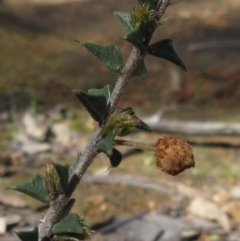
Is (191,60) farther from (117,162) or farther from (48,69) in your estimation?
(117,162)

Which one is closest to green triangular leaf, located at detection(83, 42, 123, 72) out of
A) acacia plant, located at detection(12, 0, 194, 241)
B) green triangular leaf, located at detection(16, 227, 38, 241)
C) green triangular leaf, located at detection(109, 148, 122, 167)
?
acacia plant, located at detection(12, 0, 194, 241)

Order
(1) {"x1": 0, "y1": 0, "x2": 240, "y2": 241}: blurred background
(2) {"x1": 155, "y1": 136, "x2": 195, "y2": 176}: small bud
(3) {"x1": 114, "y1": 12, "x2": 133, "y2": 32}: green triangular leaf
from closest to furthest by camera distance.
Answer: (2) {"x1": 155, "y1": 136, "x2": 195, "y2": 176}: small bud < (3) {"x1": 114, "y1": 12, "x2": 133, "y2": 32}: green triangular leaf < (1) {"x1": 0, "y1": 0, "x2": 240, "y2": 241}: blurred background

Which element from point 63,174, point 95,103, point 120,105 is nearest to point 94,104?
point 95,103

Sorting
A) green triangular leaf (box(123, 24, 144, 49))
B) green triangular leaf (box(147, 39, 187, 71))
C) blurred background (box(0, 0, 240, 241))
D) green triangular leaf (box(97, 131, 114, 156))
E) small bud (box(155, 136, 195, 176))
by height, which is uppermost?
green triangular leaf (box(123, 24, 144, 49))

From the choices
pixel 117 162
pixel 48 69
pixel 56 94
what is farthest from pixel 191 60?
pixel 117 162

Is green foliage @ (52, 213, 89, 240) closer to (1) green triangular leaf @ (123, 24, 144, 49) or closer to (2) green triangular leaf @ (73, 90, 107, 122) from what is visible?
(2) green triangular leaf @ (73, 90, 107, 122)

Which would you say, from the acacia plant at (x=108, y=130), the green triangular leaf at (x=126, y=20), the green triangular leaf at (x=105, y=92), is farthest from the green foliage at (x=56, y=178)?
the green triangular leaf at (x=126, y=20)
